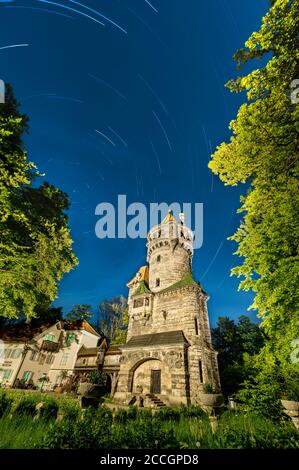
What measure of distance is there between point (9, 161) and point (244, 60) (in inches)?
413

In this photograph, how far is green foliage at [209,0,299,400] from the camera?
20.2 ft

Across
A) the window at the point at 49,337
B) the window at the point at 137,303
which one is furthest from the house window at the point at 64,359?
the window at the point at 137,303

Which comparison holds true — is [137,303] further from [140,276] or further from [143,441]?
[143,441]

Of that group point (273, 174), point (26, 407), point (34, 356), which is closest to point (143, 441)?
point (26, 407)

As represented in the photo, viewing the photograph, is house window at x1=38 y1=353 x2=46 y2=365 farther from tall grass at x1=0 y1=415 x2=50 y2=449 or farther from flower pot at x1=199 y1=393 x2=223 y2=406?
→ flower pot at x1=199 y1=393 x2=223 y2=406

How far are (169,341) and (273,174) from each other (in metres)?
15.5

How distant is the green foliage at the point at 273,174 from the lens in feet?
20.2

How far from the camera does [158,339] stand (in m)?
18.5

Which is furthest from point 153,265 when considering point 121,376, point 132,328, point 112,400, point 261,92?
point 261,92

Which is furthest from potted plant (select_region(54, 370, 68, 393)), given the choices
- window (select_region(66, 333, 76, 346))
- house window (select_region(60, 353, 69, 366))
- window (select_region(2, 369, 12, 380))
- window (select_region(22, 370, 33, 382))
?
window (select_region(2, 369, 12, 380))

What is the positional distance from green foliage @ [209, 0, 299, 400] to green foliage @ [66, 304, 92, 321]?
101ft

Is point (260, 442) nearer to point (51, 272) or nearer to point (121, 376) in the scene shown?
point (51, 272)

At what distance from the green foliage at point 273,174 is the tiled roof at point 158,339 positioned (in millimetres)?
10672

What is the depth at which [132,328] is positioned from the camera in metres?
22.0
